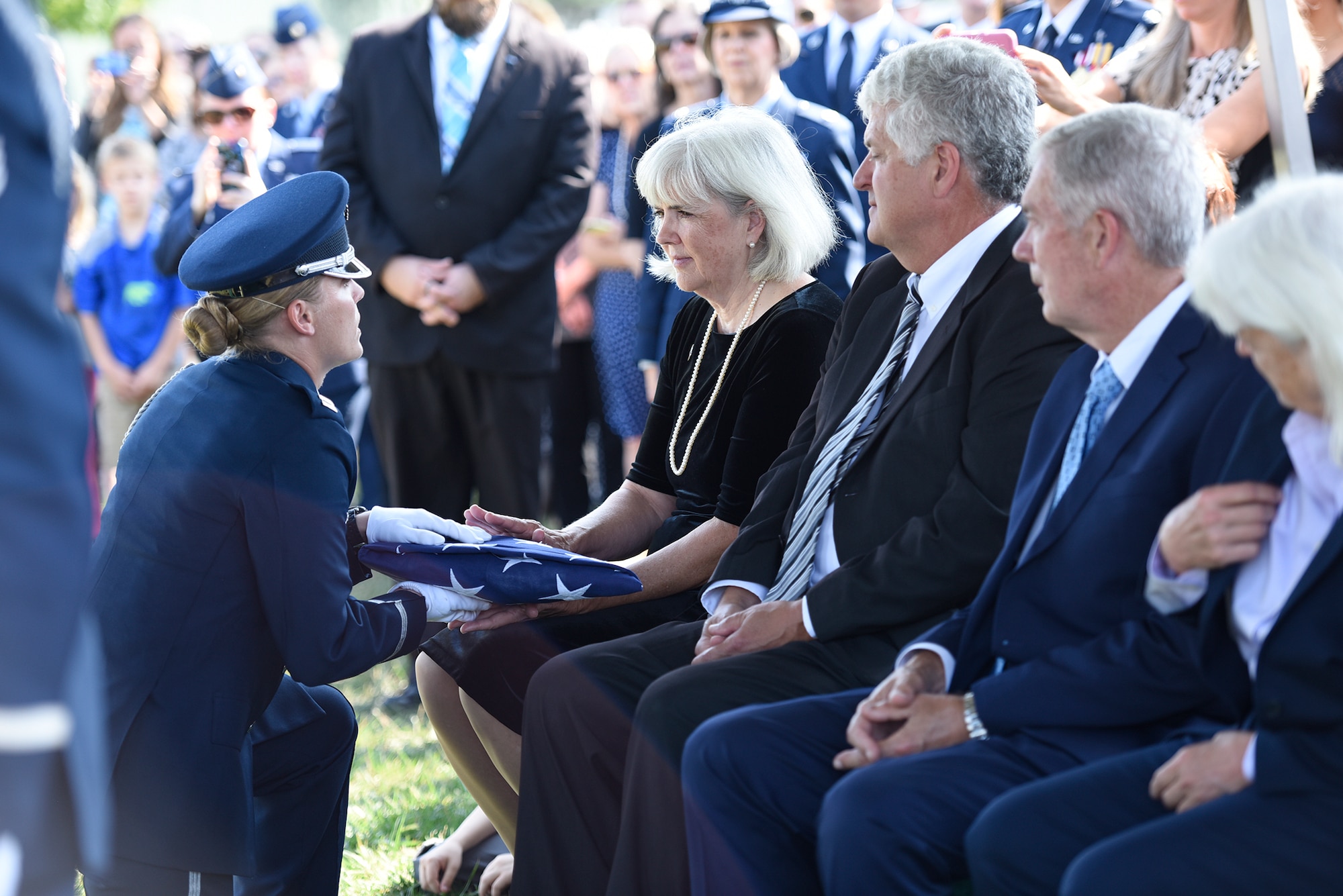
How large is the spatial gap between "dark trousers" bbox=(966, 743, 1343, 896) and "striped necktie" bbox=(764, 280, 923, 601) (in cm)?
83

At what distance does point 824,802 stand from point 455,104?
3.61 metres

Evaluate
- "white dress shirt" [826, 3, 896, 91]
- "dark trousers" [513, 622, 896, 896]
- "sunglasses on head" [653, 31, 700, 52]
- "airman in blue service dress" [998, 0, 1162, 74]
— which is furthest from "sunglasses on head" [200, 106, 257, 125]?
"dark trousers" [513, 622, 896, 896]

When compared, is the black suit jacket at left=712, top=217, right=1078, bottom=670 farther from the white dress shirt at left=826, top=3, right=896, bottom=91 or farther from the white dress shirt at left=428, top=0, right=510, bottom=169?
the white dress shirt at left=428, top=0, right=510, bottom=169

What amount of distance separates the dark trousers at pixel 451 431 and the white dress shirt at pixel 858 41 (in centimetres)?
168

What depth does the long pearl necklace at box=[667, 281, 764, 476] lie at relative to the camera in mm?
3312

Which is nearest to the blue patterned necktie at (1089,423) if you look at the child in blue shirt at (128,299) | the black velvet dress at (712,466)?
the black velvet dress at (712,466)

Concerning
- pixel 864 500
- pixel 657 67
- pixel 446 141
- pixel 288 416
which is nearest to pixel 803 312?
pixel 864 500

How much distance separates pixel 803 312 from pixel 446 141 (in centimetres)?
236

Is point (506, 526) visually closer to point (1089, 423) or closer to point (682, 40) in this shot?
point (1089, 423)

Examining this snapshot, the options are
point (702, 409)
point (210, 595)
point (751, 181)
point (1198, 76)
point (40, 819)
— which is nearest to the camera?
point (40, 819)

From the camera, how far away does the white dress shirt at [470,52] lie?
5.13 meters

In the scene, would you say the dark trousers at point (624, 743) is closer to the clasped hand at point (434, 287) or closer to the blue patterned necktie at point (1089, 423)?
the blue patterned necktie at point (1089, 423)

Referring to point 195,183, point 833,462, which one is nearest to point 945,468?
point 833,462

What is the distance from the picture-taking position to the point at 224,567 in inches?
100
